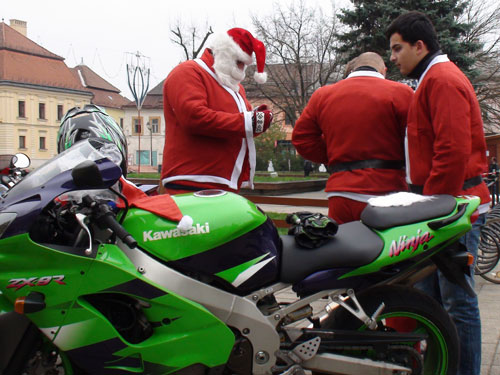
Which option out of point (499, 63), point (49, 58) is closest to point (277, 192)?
point (499, 63)

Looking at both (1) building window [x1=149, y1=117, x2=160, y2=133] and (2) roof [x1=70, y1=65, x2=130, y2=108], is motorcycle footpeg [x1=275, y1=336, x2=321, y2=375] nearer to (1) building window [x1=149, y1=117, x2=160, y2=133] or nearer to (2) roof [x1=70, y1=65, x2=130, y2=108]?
(1) building window [x1=149, y1=117, x2=160, y2=133]

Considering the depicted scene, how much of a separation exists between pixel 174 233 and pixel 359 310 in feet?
3.05

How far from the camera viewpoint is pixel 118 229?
233 centimetres

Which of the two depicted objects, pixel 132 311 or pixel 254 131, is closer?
pixel 132 311

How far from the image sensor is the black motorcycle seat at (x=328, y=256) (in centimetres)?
269

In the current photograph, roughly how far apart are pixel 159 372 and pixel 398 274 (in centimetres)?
120

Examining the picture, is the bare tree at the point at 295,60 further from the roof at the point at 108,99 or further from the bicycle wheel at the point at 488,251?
the roof at the point at 108,99

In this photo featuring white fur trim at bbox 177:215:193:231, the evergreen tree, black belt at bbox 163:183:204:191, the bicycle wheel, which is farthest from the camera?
the evergreen tree

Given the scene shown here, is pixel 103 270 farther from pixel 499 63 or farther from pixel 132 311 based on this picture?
pixel 499 63

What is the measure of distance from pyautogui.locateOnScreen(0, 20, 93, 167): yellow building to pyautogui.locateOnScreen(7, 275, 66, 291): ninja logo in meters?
63.8

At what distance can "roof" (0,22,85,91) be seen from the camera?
6544 cm

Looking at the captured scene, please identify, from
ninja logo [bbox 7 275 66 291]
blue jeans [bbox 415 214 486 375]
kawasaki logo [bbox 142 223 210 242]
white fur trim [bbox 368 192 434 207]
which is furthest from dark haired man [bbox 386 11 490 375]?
ninja logo [bbox 7 275 66 291]

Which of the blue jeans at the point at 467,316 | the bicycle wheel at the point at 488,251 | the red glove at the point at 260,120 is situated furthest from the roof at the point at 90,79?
the blue jeans at the point at 467,316

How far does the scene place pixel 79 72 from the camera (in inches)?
3024
